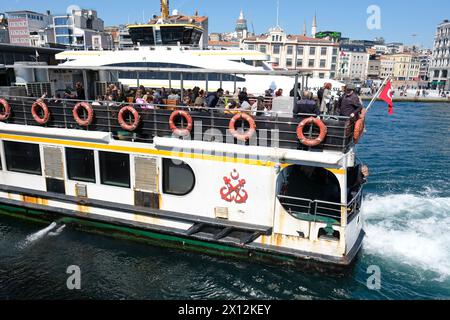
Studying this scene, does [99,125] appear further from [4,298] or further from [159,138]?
[4,298]

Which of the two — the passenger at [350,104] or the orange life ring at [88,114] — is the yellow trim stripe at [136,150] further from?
the passenger at [350,104]

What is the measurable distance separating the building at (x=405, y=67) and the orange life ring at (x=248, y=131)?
143667 millimetres

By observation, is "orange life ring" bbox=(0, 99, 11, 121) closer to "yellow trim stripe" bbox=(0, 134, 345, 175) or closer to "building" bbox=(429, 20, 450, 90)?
"yellow trim stripe" bbox=(0, 134, 345, 175)

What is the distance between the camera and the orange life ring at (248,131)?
769 centimetres

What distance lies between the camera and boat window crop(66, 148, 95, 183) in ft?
30.5

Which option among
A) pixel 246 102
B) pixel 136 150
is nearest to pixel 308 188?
pixel 246 102

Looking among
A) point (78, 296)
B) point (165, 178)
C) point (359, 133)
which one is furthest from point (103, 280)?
point (359, 133)

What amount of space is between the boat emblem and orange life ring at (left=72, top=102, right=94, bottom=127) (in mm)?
3655

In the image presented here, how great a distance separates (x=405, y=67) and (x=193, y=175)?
486 feet

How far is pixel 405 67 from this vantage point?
135875 millimetres

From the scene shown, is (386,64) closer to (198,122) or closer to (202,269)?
(198,122)

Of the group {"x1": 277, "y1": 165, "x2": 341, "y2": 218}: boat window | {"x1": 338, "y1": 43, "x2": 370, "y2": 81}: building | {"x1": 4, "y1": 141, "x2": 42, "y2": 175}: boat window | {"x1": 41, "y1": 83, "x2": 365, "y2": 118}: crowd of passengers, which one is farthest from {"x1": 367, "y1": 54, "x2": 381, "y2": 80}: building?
{"x1": 4, "y1": 141, "x2": 42, "y2": 175}: boat window

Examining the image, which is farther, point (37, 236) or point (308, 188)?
point (37, 236)
